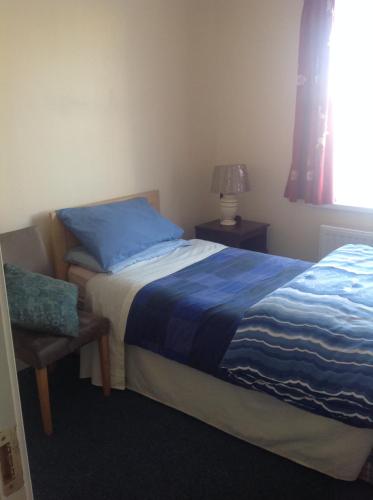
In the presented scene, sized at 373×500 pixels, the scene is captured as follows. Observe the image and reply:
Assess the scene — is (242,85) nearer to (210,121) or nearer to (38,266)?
(210,121)

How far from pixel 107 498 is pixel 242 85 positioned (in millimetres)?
3065

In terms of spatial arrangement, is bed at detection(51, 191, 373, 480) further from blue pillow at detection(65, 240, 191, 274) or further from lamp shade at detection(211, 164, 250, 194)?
lamp shade at detection(211, 164, 250, 194)

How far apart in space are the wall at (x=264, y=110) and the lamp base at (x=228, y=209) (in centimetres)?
26

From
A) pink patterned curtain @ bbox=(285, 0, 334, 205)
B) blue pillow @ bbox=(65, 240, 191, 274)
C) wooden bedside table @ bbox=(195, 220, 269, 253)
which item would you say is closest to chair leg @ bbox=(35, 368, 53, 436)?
blue pillow @ bbox=(65, 240, 191, 274)

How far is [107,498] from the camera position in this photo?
1803 millimetres

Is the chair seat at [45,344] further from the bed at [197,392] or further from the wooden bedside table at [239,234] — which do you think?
the wooden bedside table at [239,234]

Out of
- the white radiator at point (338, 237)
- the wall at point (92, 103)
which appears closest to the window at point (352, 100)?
the white radiator at point (338, 237)

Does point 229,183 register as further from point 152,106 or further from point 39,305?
point 39,305

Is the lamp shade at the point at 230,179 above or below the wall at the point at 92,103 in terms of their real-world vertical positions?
below

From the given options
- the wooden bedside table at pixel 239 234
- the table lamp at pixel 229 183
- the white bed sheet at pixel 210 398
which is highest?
the table lamp at pixel 229 183

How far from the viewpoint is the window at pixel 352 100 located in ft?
10.2

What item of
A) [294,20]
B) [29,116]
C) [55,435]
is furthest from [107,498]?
[294,20]

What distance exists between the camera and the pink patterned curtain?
3.09 meters

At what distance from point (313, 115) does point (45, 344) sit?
7.82 feet
